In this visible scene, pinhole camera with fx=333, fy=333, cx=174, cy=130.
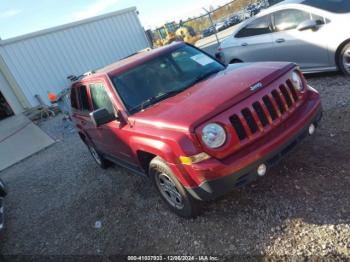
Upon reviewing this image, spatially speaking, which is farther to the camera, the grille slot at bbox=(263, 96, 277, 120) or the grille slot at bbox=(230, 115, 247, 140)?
the grille slot at bbox=(263, 96, 277, 120)

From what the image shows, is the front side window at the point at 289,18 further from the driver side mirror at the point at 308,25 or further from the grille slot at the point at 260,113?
the grille slot at the point at 260,113

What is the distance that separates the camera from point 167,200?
398 centimetres

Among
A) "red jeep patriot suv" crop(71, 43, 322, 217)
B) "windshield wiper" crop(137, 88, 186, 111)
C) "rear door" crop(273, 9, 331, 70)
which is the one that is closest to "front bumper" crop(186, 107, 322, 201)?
"red jeep patriot suv" crop(71, 43, 322, 217)

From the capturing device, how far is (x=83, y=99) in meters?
5.48

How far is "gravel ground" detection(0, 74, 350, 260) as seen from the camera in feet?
10.2

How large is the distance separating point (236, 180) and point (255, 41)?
4.89 metres

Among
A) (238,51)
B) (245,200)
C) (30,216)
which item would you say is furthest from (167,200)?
(238,51)

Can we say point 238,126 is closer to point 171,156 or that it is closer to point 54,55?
point 171,156

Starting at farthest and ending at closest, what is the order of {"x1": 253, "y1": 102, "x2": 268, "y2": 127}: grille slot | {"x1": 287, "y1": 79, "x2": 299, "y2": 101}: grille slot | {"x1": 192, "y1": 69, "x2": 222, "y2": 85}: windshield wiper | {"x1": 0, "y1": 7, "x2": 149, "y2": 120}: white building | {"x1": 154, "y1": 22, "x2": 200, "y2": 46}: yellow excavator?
{"x1": 154, "y1": 22, "x2": 200, "y2": 46}: yellow excavator → {"x1": 0, "y1": 7, "x2": 149, "y2": 120}: white building → {"x1": 192, "y1": 69, "x2": 222, "y2": 85}: windshield wiper → {"x1": 287, "y1": 79, "x2": 299, "y2": 101}: grille slot → {"x1": 253, "y1": 102, "x2": 268, "y2": 127}: grille slot

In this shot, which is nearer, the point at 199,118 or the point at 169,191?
the point at 199,118

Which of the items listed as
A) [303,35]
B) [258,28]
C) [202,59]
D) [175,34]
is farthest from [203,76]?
[175,34]

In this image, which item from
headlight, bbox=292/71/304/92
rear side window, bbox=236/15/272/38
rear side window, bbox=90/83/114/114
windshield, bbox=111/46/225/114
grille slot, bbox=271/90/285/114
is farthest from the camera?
rear side window, bbox=236/15/272/38

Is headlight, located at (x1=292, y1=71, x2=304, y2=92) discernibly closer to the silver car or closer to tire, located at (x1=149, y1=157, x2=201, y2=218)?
tire, located at (x1=149, y1=157, x2=201, y2=218)

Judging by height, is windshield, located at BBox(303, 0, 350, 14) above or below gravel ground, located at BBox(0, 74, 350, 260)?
above
